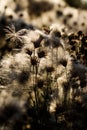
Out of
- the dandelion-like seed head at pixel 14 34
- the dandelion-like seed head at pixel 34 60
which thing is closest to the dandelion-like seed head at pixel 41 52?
the dandelion-like seed head at pixel 34 60

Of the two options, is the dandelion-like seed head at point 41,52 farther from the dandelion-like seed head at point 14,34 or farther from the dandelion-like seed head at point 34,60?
the dandelion-like seed head at point 14,34

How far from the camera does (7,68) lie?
676cm

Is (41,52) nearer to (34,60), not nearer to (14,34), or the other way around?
(34,60)

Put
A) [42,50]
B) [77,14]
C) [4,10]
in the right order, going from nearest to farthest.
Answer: [42,50], [4,10], [77,14]

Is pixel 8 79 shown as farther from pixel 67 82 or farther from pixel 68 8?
pixel 68 8

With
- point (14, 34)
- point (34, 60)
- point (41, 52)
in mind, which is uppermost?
point (14, 34)

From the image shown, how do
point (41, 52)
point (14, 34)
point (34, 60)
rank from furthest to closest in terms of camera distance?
point (14, 34), point (41, 52), point (34, 60)

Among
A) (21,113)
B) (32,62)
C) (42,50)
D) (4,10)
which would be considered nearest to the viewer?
(21,113)

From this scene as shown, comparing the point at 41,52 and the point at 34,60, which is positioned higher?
the point at 41,52

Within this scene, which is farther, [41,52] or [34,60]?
[41,52]

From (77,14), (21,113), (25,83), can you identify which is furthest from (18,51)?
(77,14)

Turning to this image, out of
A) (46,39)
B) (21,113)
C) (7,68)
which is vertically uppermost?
(46,39)

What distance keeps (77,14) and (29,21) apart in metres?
1.84

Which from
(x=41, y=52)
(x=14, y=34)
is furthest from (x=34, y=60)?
(x=14, y=34)
